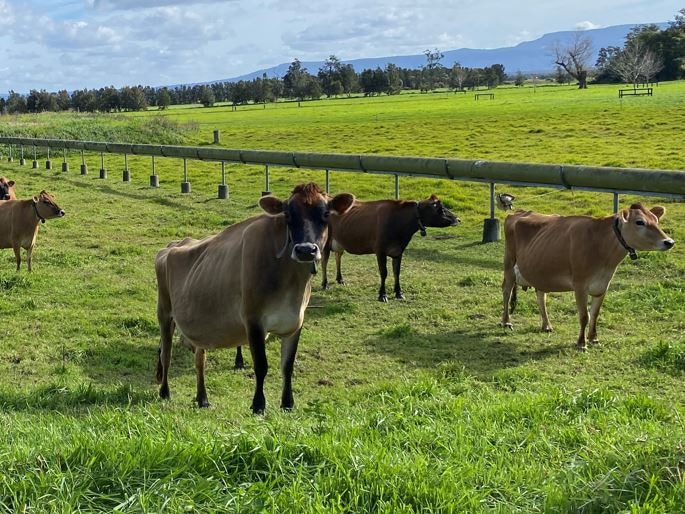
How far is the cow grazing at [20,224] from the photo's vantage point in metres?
13.1

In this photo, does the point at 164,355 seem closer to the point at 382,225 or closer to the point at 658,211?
the point at 382,225

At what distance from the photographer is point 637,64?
336 feet

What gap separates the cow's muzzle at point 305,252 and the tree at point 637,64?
338 feet

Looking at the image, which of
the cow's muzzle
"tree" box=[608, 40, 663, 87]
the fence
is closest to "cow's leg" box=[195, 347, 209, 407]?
the cow's muzzle

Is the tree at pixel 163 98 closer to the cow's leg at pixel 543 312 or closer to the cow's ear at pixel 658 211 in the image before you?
the cow's leg at pixel 543 312

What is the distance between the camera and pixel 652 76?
349 feet

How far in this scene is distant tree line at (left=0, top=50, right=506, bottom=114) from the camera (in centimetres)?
11279

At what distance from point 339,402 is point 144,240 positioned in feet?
33.6

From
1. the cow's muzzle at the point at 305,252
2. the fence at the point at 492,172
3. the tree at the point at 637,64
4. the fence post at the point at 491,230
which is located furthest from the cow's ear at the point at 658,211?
the tree at the point at 637,64

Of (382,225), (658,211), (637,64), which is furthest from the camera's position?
(637,64)

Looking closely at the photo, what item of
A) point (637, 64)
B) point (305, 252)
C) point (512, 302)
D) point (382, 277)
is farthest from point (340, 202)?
point (637, 64)

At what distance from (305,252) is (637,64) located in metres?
108

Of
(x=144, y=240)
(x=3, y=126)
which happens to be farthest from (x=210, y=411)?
(x=3, y=126)

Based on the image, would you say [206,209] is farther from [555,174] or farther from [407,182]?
[555,174]
